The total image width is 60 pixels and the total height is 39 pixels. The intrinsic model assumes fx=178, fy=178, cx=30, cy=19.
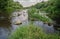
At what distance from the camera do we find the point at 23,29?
1015cm

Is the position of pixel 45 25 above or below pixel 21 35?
below

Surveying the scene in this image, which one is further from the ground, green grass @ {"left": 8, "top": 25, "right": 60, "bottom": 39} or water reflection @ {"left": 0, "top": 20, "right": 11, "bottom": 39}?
green grass @ {"left": 8, "top": 25, "right": 60, "bottom": 39}

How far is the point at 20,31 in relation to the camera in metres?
9.77

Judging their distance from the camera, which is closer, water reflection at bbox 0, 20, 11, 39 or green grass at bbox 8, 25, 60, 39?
green grass at bbox 8, 25, 60, 39

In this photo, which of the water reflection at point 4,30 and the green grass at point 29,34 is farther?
the water reflection at point 4,30

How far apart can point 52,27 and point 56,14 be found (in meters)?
1.26

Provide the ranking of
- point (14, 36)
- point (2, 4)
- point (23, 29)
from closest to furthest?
point (14, 36) < point (23, 29) < point (2, 4)

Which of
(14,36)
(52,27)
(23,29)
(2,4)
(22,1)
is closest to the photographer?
(14,36)

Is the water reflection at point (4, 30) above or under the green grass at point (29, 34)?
under

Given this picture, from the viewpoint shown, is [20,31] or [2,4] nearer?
[20,31]

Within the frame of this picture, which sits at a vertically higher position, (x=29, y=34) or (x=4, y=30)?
(x=29, y=34)

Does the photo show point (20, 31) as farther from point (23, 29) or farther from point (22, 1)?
point (22, 1)

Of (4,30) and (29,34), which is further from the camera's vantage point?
(4,30)

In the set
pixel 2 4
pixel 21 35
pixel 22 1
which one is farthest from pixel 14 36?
pixel 22 1
